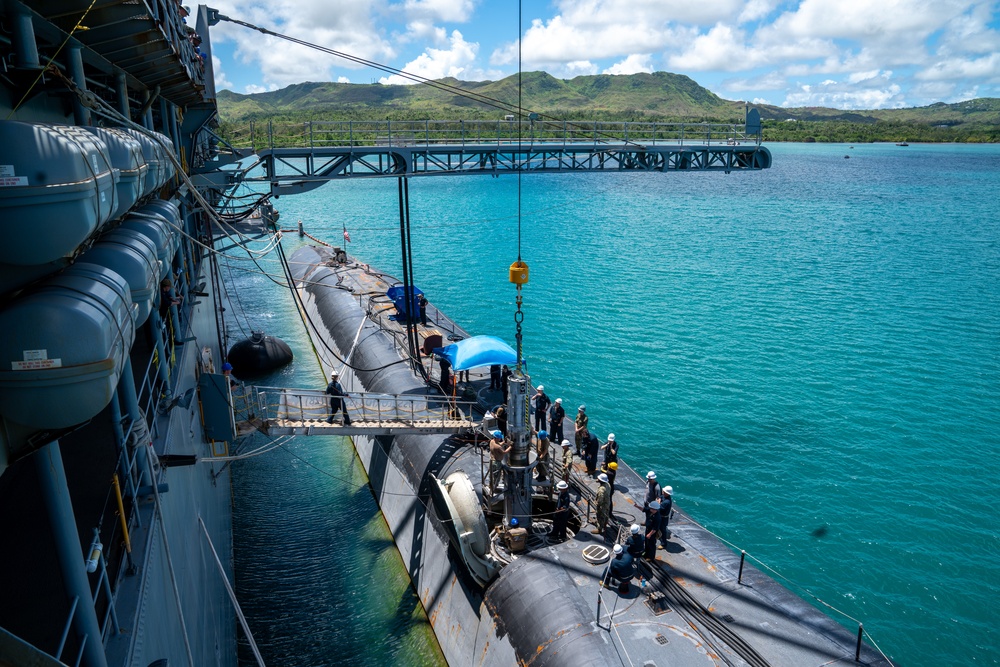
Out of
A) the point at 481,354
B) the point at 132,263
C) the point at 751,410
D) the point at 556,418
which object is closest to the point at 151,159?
the point at 132,263

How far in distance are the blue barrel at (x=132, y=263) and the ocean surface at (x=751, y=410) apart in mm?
13163

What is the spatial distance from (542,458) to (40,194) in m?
13.6

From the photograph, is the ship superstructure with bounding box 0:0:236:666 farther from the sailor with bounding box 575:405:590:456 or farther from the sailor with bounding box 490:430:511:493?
the sailor with bounding box 575:405:590:456

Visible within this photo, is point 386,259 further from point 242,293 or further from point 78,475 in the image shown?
point 78,475

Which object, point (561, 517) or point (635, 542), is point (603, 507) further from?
point (635, 542)

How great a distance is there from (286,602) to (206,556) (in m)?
4.61

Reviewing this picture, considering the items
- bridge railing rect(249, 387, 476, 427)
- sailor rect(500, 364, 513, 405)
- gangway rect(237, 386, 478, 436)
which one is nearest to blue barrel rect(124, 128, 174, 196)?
bridge railing rect(249, 387, 476, 427)

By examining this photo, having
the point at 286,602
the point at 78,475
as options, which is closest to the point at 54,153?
the point at 78,475

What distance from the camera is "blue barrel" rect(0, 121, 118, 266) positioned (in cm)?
543

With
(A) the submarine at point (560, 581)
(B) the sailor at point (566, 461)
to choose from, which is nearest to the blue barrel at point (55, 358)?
(A) the submarine at point (560, 581)

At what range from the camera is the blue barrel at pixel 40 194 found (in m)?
5.43

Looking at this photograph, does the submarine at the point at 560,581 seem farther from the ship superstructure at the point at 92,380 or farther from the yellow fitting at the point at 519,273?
the ship superstructure at the point at 92,380

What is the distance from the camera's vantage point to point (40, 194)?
5.56 metres

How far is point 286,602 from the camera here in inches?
795
